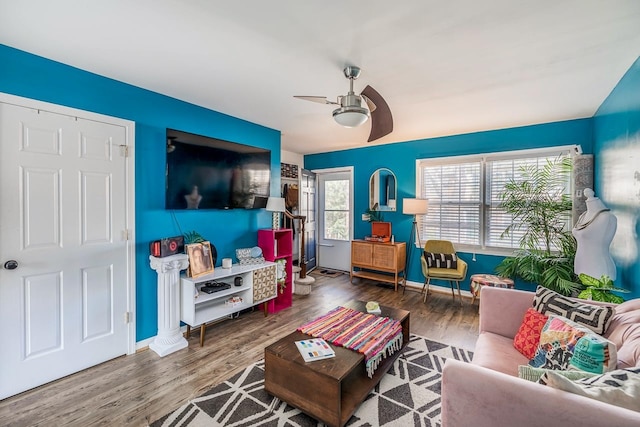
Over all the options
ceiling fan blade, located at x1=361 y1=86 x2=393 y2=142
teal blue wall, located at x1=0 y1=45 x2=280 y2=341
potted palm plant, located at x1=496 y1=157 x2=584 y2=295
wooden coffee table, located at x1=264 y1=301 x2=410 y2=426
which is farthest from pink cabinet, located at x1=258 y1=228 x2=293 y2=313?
potted palm plant, located at x1=496 y1=157 x2=584 y2=295

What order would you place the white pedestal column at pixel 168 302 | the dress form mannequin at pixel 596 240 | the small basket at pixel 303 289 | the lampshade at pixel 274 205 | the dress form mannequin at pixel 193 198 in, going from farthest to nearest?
the small basket at pixel 303 289, the lampshade at pixel 274 205, the dress form mannequin at pixel 193 198, the white pedestal column at pixel 168 302, the dress form mannequin at pixel 596 240

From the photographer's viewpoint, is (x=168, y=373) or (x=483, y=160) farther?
(x=483, y=160)

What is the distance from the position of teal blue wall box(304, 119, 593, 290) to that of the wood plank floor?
1.40 meters

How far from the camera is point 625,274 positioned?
93.2 inches

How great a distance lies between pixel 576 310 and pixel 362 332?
140 centimetres

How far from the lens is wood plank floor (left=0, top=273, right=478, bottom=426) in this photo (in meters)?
1.88

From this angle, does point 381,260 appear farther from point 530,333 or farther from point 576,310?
point 576,310

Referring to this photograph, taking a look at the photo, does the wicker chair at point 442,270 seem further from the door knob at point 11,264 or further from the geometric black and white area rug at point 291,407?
the door knob at point 11,264

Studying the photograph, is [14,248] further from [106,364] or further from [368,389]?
[368,389]

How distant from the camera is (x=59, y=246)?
225cm

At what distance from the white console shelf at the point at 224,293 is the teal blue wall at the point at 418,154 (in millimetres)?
2534

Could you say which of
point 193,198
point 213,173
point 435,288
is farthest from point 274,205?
point 435,288

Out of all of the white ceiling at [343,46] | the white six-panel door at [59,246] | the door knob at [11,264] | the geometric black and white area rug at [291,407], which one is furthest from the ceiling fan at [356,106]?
the door knob at [11,264]

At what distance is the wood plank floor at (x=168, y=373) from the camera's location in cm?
188
